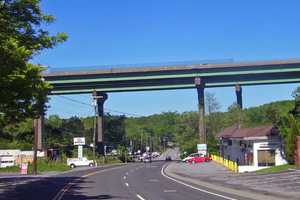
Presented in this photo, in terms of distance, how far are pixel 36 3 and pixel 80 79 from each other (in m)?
87.3

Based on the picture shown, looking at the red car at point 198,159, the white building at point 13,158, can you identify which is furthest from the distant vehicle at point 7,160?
the red car at point 198,159

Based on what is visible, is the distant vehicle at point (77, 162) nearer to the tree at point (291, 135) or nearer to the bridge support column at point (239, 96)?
the bridge support column at point (239, 96)

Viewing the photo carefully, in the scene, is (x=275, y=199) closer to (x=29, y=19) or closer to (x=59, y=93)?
(x=29, y=19)

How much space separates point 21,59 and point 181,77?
87.9 metres

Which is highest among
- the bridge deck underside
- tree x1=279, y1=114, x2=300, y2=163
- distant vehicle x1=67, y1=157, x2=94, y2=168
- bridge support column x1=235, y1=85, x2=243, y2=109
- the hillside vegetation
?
the bridge deck underside

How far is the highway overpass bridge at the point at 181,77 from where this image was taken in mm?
104188

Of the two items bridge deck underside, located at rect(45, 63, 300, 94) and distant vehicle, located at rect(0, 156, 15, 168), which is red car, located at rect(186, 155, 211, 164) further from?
distant vehicle, located at rect(0, 156, 15, 168)

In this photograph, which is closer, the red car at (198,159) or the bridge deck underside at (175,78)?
the red car at (198,159)

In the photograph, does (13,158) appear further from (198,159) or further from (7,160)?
(198,159)

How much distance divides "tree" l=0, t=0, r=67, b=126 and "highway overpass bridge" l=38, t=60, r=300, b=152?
→ 265 ft

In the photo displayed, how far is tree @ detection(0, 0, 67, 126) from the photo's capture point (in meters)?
20.0

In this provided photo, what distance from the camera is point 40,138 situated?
377ft

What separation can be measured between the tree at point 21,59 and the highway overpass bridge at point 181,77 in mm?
80795

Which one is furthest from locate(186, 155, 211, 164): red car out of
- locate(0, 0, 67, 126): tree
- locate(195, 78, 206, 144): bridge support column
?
locate(0, 0, 67, 126): tree
